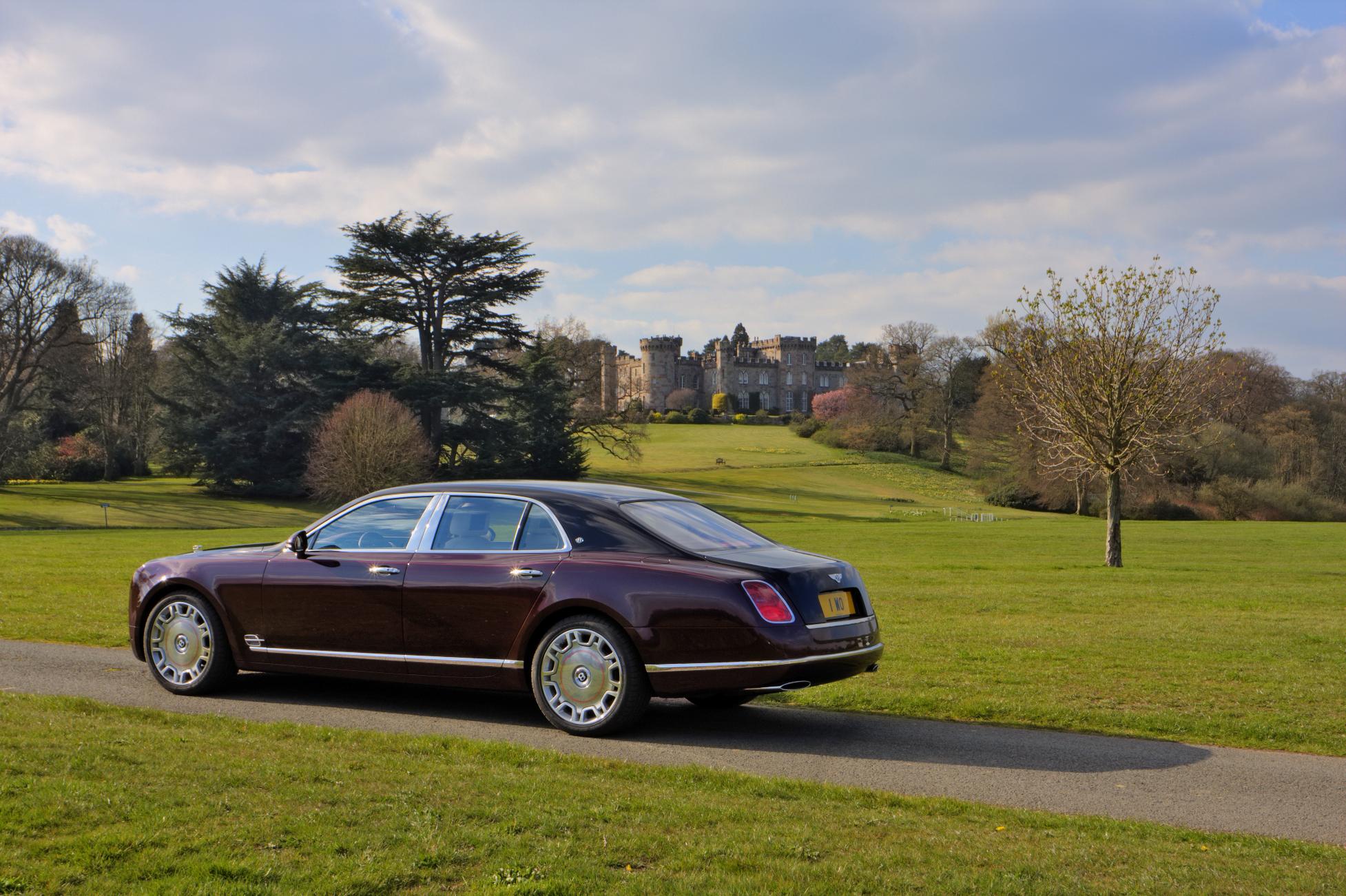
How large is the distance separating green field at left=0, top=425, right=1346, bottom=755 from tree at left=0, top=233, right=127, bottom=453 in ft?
74.7

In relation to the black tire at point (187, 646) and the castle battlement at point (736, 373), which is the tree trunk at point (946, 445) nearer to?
the castle battlement at point (736, 373)

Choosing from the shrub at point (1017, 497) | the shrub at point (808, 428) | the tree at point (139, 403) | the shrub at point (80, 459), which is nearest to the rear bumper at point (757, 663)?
the shrub at point (1017, 497)

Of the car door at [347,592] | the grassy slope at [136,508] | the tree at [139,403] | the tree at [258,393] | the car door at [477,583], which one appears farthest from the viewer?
the tree at [139,403]

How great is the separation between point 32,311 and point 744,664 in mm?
61190

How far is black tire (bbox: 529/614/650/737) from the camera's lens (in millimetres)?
7406

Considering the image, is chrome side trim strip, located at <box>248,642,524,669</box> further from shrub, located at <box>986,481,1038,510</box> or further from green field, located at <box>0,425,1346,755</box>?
shrub, located at <box>986,481,1038,510</box>

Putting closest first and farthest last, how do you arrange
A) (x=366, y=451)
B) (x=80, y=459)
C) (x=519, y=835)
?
(x=519, y=835) < (x=366, y=451) < (x=80, y=459)

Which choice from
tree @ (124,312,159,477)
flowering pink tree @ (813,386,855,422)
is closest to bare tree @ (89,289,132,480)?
tree @ (124,312,159,477)

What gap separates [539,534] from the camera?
7.98 metres

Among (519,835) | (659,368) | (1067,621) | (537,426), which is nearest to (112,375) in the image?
(537,426)

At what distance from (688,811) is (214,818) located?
208 centimetres

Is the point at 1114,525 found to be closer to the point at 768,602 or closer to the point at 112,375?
the point at 768,602

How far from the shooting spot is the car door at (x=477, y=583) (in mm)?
7789

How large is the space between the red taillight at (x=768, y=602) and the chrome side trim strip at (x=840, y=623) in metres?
0.18
